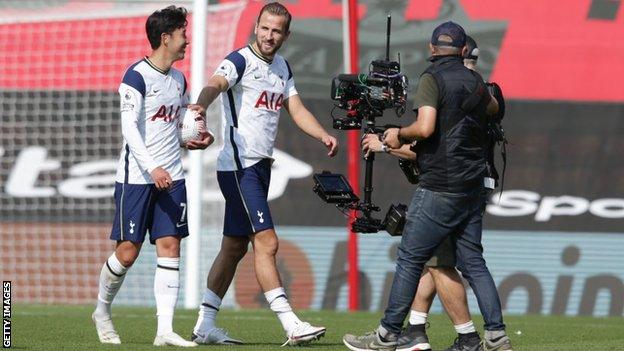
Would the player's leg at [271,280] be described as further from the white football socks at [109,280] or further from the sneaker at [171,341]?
the white football socks at [109,280]

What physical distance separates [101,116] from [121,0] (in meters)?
1.35

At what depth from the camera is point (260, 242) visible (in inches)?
331

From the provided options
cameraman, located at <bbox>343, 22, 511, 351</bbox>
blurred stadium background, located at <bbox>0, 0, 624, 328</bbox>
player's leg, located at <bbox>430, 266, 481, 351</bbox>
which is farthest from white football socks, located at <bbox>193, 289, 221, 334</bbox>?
blurred stadium background, located at <bbox>0, 0, 624, 328</bbox>

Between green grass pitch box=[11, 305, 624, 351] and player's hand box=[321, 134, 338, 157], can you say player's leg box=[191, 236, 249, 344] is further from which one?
player's hand box=[321, 134, 338, 157]

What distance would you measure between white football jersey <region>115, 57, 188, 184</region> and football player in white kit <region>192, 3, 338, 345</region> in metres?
0.30

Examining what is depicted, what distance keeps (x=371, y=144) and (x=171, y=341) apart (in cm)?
168

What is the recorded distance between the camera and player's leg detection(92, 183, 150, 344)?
8.17 m

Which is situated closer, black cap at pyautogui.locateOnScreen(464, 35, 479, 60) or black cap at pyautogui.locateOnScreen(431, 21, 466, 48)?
black cap at pyautogui.locateOnScreen(431, 21, 466, 48)

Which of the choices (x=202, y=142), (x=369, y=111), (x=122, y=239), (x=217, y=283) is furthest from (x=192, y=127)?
(x=217, y=283)

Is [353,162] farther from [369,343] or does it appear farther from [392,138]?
[392,138]

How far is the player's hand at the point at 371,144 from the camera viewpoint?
7609 mm

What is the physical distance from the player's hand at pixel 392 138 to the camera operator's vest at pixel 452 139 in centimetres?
13

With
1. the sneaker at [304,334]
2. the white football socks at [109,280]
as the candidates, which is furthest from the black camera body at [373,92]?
the white football socks at [109,280]

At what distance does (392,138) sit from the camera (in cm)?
746
